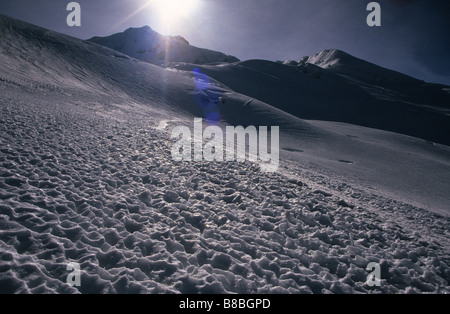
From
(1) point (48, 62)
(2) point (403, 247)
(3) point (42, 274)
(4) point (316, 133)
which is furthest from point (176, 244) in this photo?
(1) point (48, 62)

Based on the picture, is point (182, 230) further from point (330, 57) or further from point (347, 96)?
point (330, 57)

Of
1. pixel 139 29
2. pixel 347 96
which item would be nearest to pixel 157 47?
pixel 139 29

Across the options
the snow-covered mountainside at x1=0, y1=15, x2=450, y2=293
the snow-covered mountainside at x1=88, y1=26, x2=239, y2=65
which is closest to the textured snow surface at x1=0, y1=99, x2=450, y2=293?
the snow-covered mountainside at x1=0, y1=15, x2=450, y2=293

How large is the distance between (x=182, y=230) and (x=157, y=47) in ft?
537

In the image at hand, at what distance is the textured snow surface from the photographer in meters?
3.64

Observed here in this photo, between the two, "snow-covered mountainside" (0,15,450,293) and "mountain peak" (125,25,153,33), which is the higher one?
"mountain peak" (125,25,153,33)

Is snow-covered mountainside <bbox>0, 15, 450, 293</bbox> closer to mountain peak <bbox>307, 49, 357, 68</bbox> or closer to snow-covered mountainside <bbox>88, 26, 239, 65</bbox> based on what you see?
mountain peak <bbox>307, 49, 357, 68</bbox>

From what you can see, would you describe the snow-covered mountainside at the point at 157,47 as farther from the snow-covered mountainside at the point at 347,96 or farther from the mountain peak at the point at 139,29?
the snow-covered mountainside at the point at 347,96

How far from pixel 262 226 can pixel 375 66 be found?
128 m

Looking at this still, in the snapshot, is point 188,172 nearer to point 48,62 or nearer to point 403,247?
point 403,247

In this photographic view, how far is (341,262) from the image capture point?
4598mm

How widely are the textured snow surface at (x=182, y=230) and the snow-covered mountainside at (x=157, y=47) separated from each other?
443ft

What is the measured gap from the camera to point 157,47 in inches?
5773

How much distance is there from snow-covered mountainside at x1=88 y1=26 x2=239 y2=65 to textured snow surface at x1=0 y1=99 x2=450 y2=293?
443 feet
